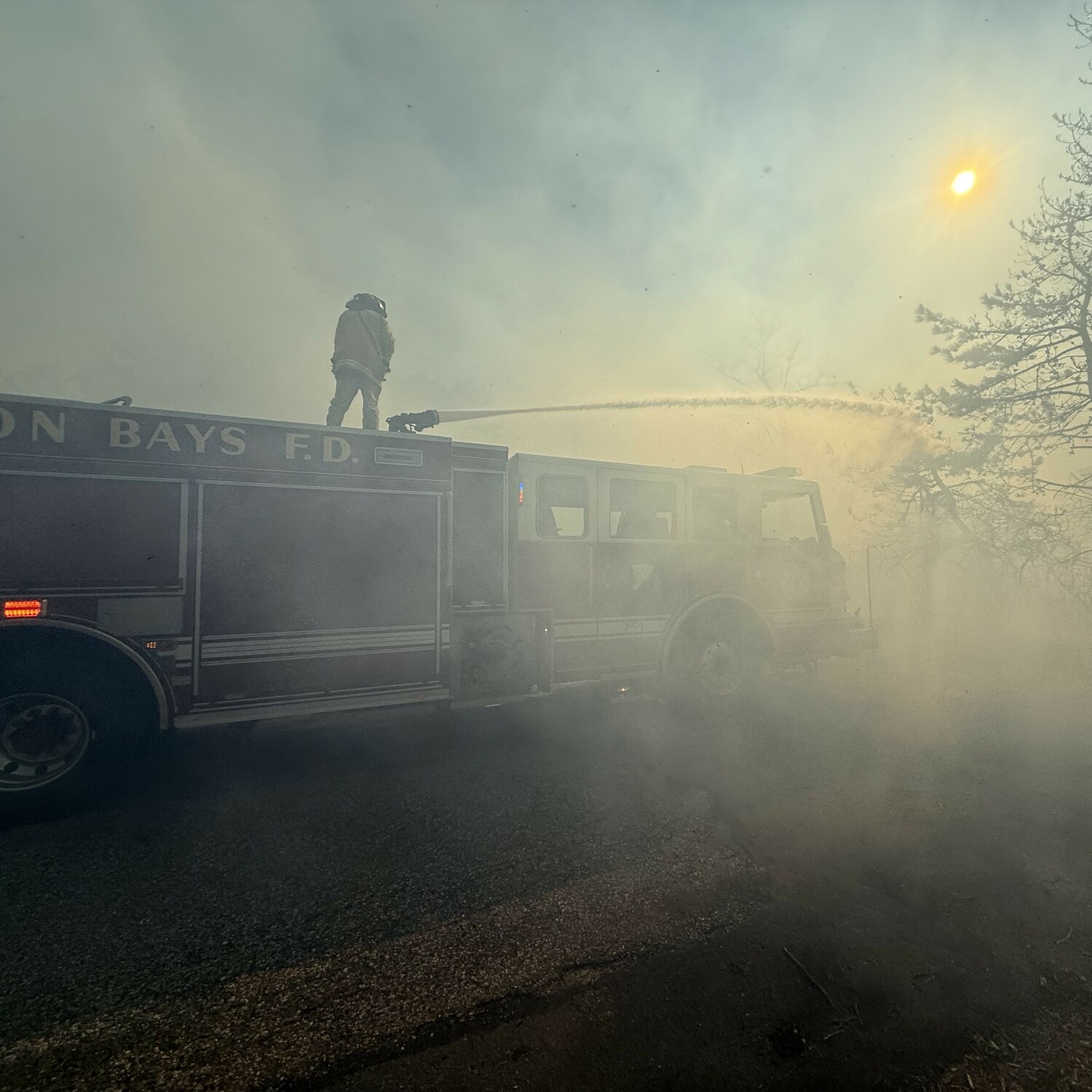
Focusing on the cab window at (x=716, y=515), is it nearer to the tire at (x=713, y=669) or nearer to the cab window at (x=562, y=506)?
the tire at (x=713, y=669)

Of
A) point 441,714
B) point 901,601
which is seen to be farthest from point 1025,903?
point 901,601

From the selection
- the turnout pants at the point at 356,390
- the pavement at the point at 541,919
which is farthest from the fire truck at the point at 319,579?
the turnout pants at the point at 356,390

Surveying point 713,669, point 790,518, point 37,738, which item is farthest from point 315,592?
point 790,518

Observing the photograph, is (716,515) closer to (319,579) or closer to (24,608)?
(319,579)

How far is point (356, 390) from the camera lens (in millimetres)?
7078

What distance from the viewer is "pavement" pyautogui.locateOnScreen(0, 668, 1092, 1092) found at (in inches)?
77.0

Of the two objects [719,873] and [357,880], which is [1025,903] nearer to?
[719,873]

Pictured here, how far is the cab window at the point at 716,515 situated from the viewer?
6.65 m

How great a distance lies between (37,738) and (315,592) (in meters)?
2.06

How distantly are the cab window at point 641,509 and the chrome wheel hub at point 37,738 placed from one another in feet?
15.8

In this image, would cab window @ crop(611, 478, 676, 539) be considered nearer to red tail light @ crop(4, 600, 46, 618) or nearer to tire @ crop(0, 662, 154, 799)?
tire @ crop(0, 662, 154, 799)

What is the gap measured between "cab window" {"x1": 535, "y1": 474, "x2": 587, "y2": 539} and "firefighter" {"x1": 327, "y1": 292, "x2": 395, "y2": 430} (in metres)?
2.67

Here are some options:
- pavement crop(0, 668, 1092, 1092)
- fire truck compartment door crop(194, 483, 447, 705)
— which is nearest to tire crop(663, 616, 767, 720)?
pavement crop(0, 668, 1092, 1092)

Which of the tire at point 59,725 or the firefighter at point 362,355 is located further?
the firefighter at point 362,355
